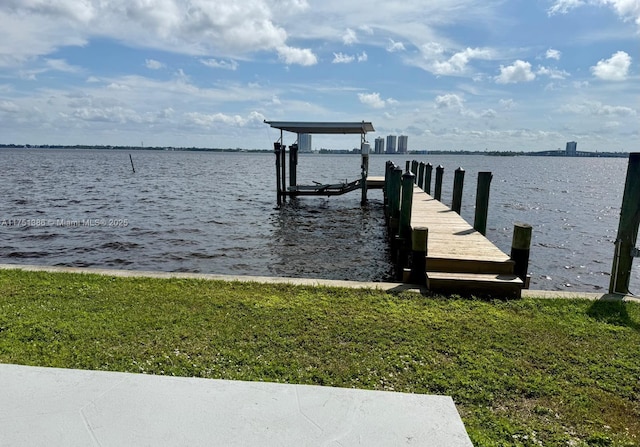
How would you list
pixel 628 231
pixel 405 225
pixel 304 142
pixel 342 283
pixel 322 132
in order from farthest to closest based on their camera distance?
1. pixel 304 142
2. pixel 322 132
3. pixel 405 225
4. pixel 342 283
5. pixel 628 231

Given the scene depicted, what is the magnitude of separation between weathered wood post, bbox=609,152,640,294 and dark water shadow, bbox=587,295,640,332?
1.92ft

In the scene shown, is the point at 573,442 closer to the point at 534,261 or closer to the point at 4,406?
the point at 4,406

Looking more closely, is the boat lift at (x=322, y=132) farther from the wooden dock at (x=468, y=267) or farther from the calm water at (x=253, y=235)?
the wooden dock at (x=468, y=267)

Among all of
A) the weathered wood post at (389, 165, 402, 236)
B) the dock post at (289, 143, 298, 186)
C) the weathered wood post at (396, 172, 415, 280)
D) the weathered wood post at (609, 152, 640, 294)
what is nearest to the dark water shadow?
the weathered wood post at (609, 152, 640, 294)

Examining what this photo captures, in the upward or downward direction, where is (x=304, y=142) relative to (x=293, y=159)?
upward

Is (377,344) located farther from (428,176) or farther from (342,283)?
(428,176)

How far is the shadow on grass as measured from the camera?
201 inches

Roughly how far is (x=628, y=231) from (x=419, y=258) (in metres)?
3.01

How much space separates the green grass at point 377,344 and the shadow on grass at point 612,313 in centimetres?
2

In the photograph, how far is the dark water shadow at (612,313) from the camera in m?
5.10

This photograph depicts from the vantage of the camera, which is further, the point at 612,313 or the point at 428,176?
the point at 428,176

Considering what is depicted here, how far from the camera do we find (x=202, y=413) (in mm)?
2848

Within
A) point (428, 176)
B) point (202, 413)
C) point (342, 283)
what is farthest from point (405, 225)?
point (428, 176)

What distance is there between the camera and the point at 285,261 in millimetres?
11055
